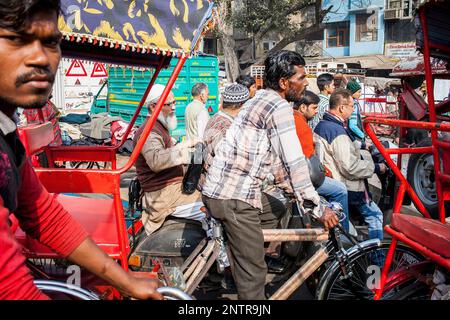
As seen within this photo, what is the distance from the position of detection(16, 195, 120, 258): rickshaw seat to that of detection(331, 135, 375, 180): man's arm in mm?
2195

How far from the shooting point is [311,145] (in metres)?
4.03

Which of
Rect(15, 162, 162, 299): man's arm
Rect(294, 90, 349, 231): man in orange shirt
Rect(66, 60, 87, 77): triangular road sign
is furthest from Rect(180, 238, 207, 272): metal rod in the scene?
Rect(66, 60, 87, 77): triangular road sign

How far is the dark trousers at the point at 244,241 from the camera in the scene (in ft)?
10.0

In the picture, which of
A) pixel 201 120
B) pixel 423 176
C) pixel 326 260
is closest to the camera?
pixel 326 260

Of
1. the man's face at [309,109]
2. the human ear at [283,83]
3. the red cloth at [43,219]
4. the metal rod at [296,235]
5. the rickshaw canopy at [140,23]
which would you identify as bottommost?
the metal rod at [296,235]

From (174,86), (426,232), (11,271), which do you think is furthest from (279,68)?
(174,86)

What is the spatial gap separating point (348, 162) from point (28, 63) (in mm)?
3749

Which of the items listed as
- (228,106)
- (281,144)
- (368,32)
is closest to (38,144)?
(281,144)

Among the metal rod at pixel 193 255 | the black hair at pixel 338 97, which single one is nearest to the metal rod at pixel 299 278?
the metal rod at pixel 193 255

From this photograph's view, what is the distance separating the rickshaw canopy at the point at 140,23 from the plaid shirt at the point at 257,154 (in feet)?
1.86

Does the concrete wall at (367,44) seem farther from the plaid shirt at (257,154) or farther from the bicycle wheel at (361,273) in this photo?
the plaid shirt at (257,154)

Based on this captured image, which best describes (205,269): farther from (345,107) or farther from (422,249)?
(345,107)

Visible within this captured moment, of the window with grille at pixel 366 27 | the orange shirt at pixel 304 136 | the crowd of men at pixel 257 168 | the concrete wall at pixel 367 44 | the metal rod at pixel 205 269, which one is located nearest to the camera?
the crowd of men at pixel 257 168

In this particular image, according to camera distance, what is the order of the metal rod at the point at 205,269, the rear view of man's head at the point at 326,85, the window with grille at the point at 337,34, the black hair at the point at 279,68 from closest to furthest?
the black hair at the point at 279,68 → the metal rod at the point at 205,269 → the rear view of man's head at the point at 326,85 → the window with grille at the point at 337,34
